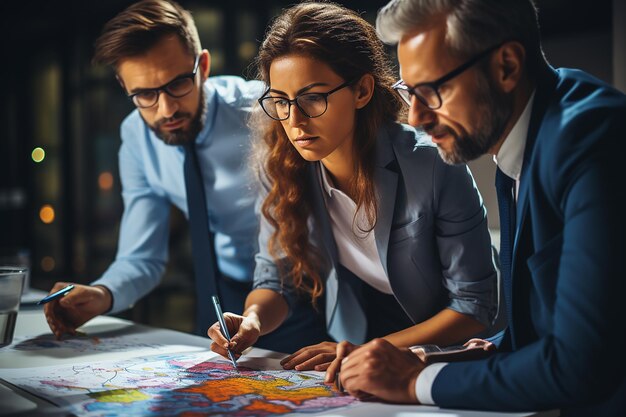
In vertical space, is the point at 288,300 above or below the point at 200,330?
above

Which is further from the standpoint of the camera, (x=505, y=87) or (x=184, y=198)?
(x=184, y=198)

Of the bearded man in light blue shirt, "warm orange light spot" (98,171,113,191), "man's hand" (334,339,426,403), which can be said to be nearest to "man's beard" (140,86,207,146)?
the bearded man in light blue shirt

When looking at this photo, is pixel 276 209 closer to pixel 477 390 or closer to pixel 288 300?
pixel 288 300

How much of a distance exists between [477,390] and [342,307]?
2.84ft

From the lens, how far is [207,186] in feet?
7.95

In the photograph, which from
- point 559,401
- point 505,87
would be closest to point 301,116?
point 505,87

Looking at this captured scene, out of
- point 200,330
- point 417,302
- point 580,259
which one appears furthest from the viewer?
point 200,330

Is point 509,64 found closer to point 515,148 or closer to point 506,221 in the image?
point 515,148

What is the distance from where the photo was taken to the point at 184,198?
2457 millimetres

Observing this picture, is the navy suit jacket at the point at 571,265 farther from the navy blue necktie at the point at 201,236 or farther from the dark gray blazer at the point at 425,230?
the navy blue necktie at the point at 201,236

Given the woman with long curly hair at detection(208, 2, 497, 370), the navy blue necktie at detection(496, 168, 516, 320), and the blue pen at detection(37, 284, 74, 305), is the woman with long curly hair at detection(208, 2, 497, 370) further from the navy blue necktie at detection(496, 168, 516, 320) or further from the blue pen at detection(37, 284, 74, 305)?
the blue pen at detection(37, 284, 74, 305)

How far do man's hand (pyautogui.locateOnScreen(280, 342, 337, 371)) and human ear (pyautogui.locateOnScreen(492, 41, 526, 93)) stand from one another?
0.68 m

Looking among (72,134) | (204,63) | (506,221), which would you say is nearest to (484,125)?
(506,221)

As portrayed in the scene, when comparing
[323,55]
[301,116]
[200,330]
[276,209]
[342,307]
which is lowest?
[200,330]
